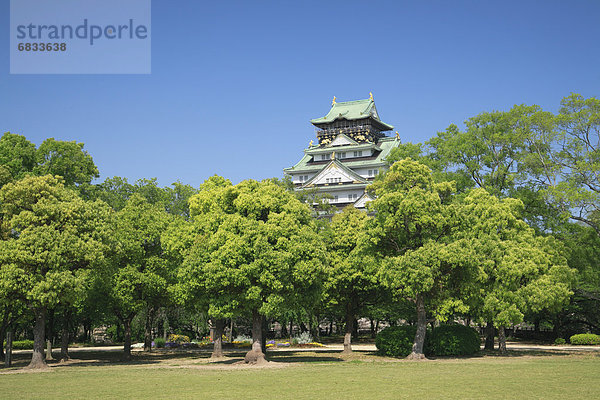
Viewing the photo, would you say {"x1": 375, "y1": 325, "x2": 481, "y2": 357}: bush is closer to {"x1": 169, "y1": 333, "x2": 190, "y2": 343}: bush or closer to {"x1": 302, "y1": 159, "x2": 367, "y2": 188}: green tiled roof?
{"x1": 169, "y1": 333, "x2": 190, "y2": 343}: bush

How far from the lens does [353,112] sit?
70.0 meters

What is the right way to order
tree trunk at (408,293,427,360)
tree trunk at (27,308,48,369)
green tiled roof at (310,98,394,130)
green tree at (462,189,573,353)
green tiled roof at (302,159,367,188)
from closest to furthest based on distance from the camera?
tree trunk at (27,308,48,369), tree trunk at (408,293,427,360), green tree at (462,189,573,353), green tiled roof at (302,159,367,188), green tiled roof at (310,98,394,130)

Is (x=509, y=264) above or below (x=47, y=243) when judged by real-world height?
below

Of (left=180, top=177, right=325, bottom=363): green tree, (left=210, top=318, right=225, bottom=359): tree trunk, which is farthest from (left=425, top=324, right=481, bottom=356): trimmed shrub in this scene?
(left=210, top=318, right=225, bottom=359): tree trunk

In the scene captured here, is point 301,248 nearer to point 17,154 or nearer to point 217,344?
point 217,344

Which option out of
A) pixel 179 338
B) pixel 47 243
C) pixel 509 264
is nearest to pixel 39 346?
pixel 47 243

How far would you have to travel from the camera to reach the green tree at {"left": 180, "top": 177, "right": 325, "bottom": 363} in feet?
77.5

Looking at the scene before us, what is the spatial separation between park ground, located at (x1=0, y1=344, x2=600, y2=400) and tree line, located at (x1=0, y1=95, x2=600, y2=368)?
313cm

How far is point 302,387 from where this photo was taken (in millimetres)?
15969

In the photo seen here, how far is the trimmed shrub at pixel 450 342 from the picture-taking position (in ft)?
93.7

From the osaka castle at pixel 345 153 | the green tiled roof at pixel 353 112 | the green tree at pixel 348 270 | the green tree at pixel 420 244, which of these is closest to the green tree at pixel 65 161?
the green tree at pixel 348 270

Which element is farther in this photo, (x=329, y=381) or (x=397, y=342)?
(x=397, y=342)

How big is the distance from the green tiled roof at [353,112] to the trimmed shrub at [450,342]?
41707mm

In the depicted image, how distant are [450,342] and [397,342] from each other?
9.07 ft
